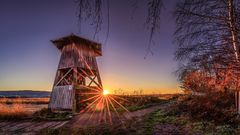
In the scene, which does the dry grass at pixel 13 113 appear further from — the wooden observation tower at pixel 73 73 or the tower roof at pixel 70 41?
the tower roof at pixel 70 41

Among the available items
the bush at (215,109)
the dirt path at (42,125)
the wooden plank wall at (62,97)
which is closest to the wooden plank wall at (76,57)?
the wooden plank wall at (62,97)

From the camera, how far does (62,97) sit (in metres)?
20.5

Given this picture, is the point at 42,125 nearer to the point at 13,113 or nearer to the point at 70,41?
the point at 13,113

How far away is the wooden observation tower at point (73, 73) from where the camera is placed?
20250 millimetres

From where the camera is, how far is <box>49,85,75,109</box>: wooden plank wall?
1985cm

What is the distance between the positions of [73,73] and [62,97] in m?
2.47

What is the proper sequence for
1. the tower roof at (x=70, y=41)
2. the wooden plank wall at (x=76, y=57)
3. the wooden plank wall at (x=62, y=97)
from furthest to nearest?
the tower roof at (x=70, y=41) → the wooden plank wall at (x=76, y=57) → the wooden plank wall at (x=62, y=97)

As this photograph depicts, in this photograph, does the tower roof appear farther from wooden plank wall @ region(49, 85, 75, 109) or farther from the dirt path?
the dirt path

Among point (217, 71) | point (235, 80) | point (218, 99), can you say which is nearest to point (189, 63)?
point (217, 71)

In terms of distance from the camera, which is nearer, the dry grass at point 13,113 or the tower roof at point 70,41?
the dry grass at point 13,113

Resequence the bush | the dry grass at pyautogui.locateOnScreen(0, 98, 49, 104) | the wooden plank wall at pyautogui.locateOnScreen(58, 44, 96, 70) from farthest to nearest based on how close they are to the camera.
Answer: the dry grass at pyautogui.locateOnScreen(0, 98, 49, 104) < the wooden plank wall at pyautogui.locateOnScreen(58, 44, 96, 70) < the bush

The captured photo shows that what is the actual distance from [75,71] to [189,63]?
1481cm

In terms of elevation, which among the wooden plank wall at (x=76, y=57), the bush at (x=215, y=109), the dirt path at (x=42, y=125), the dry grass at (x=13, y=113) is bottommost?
the dirt path at (x=42, y=125)

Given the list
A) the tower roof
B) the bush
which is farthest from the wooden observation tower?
the bush
